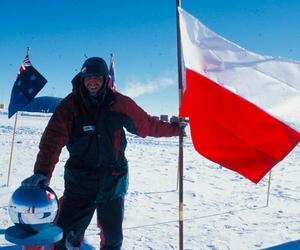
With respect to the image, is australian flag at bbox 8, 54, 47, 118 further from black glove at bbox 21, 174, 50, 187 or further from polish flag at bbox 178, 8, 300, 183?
black glove at bbox 21, 174, 50, 187

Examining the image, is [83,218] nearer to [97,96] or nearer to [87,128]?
[87,128]

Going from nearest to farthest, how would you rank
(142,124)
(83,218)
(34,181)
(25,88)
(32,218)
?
(32,218) → (34,181) → (83,218) → (142,124) → (25,88)

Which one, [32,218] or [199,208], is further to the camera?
[199,208]

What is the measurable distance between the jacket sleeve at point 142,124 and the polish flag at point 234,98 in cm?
30

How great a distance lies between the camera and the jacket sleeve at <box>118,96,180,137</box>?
3051 millimetres

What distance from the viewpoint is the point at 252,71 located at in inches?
117

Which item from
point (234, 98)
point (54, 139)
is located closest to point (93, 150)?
point (54, 139)

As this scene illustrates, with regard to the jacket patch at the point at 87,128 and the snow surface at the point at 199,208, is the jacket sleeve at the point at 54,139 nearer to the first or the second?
the jacket patch at the point at 87,128

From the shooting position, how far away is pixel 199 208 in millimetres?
6168

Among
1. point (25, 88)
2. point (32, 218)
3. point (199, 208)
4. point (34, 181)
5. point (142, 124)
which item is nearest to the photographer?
point (32, 218)

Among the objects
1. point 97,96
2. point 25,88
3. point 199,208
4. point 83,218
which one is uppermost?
point 25,88

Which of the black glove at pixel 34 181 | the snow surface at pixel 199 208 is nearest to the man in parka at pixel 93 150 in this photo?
the black glove at pixel 34 181

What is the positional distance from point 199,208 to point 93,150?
143 inches

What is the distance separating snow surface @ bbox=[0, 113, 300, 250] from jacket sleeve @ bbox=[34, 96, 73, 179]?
5.76ft
